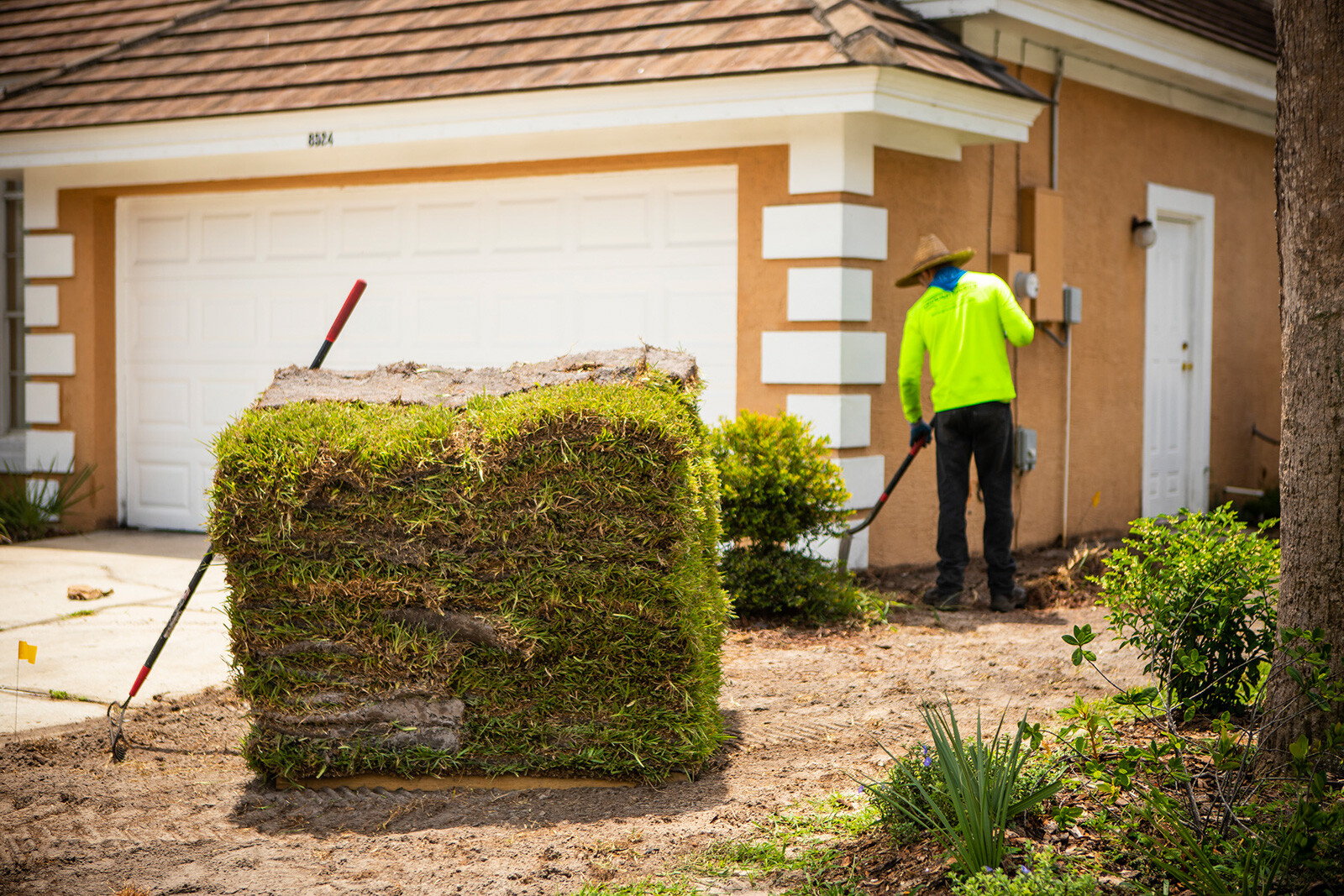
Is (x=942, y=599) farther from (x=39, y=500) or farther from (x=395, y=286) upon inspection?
(x=39, y=500)

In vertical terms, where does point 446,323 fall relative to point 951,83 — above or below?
below

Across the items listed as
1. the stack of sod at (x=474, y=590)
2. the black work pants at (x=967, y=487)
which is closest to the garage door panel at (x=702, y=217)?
the black work pants at (x=967, y=487)

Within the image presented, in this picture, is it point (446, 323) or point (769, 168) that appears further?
point (446, 323)

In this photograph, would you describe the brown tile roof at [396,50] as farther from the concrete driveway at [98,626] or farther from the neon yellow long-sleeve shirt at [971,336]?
the concrete driveway at [98,626]

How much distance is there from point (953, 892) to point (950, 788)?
310 mm

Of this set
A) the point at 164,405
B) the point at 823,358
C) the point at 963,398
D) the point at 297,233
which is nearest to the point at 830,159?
the point at 823,358

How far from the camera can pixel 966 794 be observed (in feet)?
11.1

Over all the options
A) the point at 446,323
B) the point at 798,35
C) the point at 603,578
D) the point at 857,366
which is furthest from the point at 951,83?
the point at 603,578

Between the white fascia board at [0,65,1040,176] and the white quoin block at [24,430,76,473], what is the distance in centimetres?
217

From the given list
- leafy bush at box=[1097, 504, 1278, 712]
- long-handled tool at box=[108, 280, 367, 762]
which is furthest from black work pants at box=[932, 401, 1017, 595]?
long-handled tool at box=[108, 280, 367, 762]

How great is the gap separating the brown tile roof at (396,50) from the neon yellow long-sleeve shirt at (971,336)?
1.36 meters

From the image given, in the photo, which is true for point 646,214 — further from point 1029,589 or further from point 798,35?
point 1029,589

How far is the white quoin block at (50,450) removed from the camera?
11.0 meters

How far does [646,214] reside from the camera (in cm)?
906
